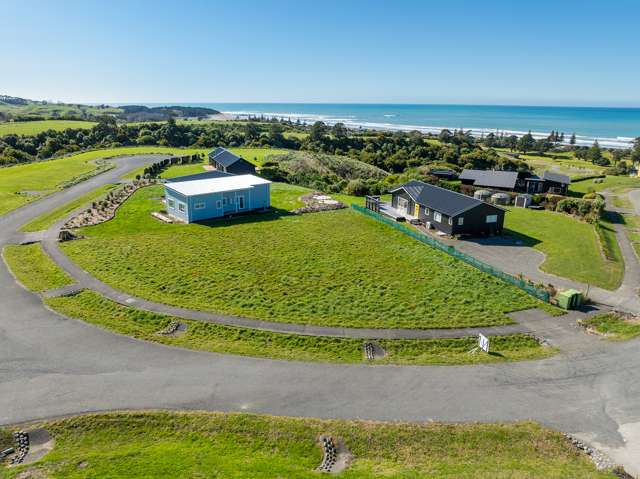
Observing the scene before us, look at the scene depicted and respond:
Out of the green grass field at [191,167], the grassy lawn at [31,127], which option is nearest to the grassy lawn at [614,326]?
the green grass field at [191,167]

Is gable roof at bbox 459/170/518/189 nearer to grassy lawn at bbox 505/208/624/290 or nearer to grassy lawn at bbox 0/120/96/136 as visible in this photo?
grassy lawn at bbox 505/208/624/290

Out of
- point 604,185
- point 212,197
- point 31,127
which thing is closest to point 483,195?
point 604,185

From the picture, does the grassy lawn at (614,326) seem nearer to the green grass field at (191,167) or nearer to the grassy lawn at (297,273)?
the grassy lawn at (297,273)

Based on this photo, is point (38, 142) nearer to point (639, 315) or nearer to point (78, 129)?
point (78, 129)

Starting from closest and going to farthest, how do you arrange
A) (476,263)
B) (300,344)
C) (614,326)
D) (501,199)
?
(300,344)
(614,326)
(476,263)
(501,199)

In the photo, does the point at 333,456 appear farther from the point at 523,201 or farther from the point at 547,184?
the point at 547,184

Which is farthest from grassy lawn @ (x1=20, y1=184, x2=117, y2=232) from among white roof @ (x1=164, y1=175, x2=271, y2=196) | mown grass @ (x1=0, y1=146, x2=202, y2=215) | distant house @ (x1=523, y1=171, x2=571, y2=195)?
distant house @ (x1=523, y1=171, x2=571, y2=195)
